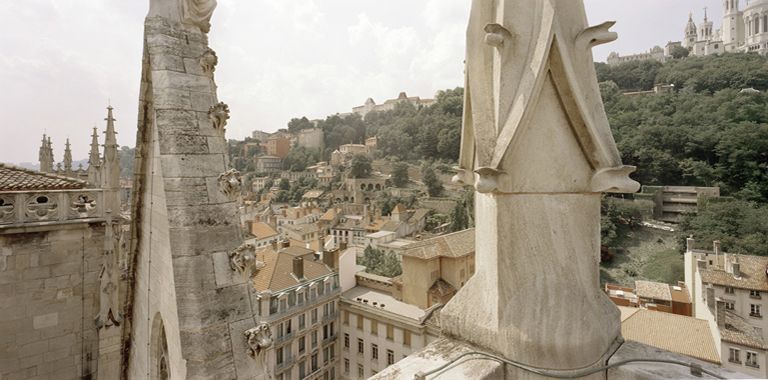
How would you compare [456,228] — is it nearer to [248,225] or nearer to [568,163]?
[248,225]

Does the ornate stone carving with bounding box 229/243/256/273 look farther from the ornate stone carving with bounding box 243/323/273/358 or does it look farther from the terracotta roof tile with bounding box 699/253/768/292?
the terracotta roof tile with bounding box 699/253/768/292

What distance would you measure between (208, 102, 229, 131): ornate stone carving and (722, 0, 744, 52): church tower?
162m

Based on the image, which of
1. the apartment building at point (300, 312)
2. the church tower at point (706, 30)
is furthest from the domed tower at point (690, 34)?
the apartment building at point (300, 312)

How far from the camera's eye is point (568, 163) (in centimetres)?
185

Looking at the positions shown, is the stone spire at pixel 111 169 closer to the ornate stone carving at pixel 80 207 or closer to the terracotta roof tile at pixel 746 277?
the ornate stone carving at pixel 80 207

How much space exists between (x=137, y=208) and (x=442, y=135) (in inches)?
3851

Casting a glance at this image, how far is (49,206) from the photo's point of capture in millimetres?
6449

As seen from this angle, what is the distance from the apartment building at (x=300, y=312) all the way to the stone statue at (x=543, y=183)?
20.9m

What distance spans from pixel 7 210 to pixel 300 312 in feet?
63.8

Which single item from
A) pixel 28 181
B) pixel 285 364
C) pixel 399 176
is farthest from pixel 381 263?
pixel 399 176

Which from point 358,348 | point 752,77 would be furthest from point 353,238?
point 752,77

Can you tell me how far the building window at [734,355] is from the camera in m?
17.8

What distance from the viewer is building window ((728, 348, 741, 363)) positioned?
1783 centimetres

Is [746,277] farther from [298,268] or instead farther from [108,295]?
[108,295]
